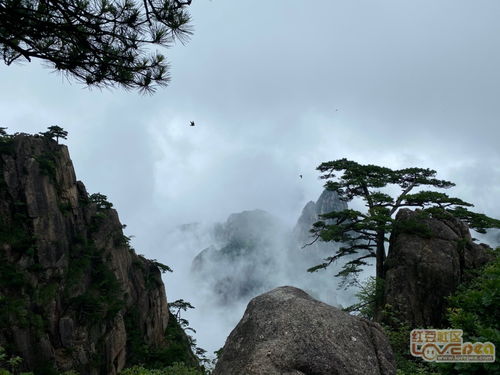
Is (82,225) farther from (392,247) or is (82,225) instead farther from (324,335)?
(324,335)

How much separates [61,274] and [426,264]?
33602 millimetres

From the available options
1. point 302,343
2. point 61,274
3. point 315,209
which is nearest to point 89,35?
point 302,343

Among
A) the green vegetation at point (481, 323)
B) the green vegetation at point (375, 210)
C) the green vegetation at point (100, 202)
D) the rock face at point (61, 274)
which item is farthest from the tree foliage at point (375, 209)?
the green vegetation at point (100, 202)

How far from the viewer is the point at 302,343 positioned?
502 cm

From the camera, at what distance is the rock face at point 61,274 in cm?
3027

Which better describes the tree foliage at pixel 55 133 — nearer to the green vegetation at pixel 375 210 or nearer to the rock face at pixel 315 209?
the green vegetation at pixel 375 210

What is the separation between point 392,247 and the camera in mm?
15289

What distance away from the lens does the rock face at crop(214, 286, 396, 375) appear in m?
4.80

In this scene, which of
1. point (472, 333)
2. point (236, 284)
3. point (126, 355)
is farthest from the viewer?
point (236, 284)

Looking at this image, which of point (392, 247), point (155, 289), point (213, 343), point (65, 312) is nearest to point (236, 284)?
point (213, 343)

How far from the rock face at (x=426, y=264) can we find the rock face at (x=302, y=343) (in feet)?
28.1

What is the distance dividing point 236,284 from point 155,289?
154 metres

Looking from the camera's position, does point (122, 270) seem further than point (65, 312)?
Yes

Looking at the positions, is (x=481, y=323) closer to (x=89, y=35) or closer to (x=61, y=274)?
(x=89, y=35)
